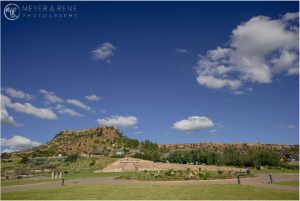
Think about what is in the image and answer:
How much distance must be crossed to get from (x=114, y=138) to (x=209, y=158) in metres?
84.4

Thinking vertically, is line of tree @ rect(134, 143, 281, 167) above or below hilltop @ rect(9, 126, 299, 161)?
below

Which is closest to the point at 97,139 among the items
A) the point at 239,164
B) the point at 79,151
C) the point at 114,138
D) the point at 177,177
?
the point at 114,138

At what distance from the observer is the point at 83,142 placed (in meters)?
141

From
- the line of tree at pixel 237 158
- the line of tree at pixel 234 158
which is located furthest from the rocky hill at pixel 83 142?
the line of tree at pixel 237 158

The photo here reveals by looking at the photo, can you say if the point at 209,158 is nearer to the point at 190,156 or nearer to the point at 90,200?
the point at 190,156

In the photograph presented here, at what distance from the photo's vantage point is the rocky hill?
127 m

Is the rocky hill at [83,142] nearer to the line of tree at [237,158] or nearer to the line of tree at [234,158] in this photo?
the line of tree at [234,158]

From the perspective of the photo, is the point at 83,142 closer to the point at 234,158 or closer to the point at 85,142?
the point at 85,142

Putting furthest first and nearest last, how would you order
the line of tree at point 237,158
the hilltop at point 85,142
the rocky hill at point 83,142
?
the rocky hill at point 83,142 → the hilltop at point 85,142 → the line of tree at point 237,158

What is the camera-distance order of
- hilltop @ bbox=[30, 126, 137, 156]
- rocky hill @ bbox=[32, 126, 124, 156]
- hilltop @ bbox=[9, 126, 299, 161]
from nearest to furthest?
hilltop @ bbox=[9, 126, 299, 161] < hilltop @ bbox=[30, 126, 137, 156] < rocky hill @ bbox=[32, 126, 124, 156]

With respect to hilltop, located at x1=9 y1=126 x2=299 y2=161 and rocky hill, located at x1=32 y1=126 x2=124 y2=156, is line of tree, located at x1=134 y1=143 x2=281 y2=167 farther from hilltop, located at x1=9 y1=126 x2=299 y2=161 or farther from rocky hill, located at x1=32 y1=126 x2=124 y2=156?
rocky hill, located at x1=32 y1=126 x2=124 y2=156

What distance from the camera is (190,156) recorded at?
70.1 metres

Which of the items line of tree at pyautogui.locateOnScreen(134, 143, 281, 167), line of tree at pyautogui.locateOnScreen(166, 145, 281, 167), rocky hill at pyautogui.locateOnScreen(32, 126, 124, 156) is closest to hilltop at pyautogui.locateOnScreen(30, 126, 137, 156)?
rocky hill at pyautogui.locateOnScreen(32, 126, 124, 156)

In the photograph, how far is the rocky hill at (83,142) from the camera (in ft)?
416
